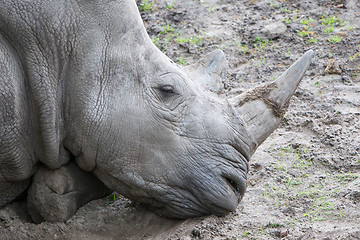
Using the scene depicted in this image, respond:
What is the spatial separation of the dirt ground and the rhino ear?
2.69 ft

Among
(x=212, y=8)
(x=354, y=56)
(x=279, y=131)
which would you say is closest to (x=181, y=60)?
(x=212, y=8)

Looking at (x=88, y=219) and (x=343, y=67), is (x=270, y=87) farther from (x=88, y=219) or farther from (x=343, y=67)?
(x=343, y=67)

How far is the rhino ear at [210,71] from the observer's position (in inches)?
179

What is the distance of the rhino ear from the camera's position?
455 cm

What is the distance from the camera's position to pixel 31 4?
3902mm

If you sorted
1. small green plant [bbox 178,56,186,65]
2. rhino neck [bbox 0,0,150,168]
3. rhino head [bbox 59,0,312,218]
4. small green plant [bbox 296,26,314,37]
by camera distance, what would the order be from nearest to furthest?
rhino neck [bbox 0,0,150,168] < rhino head [bbox 59,0,312,218] < small green plant [bbox 178,56,186,65] < small green plant [bbox 296,26,314,37]

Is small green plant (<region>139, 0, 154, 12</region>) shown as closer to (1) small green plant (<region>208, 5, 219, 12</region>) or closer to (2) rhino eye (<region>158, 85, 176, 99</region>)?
(1) small green plant (<region>208, 5, 219, 12</region>)

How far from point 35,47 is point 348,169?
2.51 meters

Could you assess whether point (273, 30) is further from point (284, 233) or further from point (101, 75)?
point (101, 75)

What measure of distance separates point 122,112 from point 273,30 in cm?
347

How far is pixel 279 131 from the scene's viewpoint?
5613 millimetres

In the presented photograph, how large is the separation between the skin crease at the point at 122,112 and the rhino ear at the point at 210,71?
0.96 feet

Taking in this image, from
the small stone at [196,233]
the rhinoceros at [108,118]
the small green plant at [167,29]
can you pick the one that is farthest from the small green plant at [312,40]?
the small stone at [196,233]

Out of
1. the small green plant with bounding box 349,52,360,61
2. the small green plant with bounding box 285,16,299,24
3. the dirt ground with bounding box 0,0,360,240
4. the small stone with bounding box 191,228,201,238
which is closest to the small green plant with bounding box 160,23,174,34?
the dirt ground with bounding box 0,0,360,240
